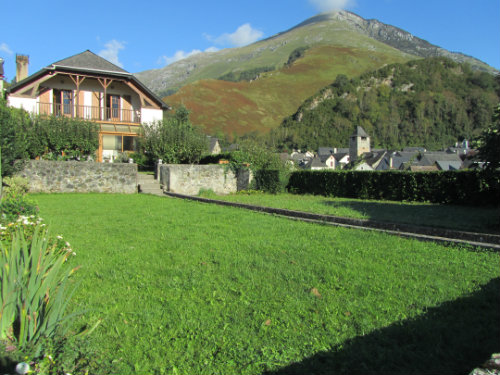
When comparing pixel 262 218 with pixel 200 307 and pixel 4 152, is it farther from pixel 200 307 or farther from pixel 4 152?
pixel 4 152

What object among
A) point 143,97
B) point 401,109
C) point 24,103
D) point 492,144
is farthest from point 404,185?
point 401,109

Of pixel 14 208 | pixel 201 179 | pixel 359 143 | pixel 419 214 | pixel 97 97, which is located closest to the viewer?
pixel 14 208

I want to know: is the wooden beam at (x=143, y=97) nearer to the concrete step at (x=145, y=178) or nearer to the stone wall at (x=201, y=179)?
the concrete step at (x=145, y=178)

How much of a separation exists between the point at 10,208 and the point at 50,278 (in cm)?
448

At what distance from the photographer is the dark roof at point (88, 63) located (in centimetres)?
2466

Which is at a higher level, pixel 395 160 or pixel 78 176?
pixel 395 160

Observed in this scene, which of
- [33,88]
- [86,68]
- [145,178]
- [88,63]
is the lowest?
[145,178]

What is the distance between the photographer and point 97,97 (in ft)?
86.6

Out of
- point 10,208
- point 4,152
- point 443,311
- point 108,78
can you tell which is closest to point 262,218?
point 10,208

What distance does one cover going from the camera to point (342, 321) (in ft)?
10.8

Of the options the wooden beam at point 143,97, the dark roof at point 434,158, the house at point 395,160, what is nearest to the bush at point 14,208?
the wooden beam at point 143,97

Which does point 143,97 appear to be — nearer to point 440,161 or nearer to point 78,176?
point 78,176

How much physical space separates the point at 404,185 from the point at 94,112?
69.6ft

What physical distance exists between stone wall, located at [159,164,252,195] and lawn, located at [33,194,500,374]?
11911mm
